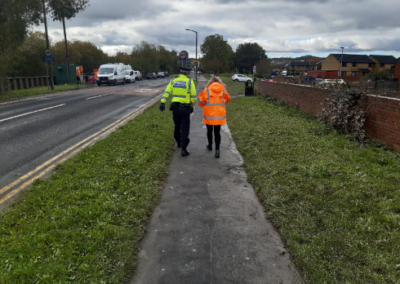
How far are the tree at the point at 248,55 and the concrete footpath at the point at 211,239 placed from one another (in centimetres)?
10645

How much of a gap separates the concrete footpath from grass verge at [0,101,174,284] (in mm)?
233

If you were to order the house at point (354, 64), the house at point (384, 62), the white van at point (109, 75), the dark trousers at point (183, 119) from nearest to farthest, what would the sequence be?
the dark trousers at point (183, 119) → the white van at point (109, 75) → the house at point (354, 64) → the house at point (384, 62)

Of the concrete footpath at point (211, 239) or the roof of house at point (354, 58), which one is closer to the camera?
the concrete footpath at point (211, 239)

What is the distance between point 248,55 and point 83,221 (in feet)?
361

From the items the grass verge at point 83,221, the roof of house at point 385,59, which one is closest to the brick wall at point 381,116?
the grass verge at point 83,221

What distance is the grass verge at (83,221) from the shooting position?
290cm

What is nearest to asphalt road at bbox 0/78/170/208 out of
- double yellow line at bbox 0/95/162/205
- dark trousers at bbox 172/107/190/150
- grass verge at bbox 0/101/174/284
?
double yellow line at bbox 0/95/162/205

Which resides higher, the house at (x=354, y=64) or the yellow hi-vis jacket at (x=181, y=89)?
the house at (x=354, y=64)

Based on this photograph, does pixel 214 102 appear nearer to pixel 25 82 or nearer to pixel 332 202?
pixel 332 202

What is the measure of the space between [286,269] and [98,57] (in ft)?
224

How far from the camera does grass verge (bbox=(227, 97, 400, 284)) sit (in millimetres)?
3078

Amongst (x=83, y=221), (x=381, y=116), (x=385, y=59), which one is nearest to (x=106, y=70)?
(x=381, y=116)

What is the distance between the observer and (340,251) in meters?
3.28

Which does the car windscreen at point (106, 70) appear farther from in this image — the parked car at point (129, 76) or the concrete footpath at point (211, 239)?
the concrete footpath at point (211, 239)
